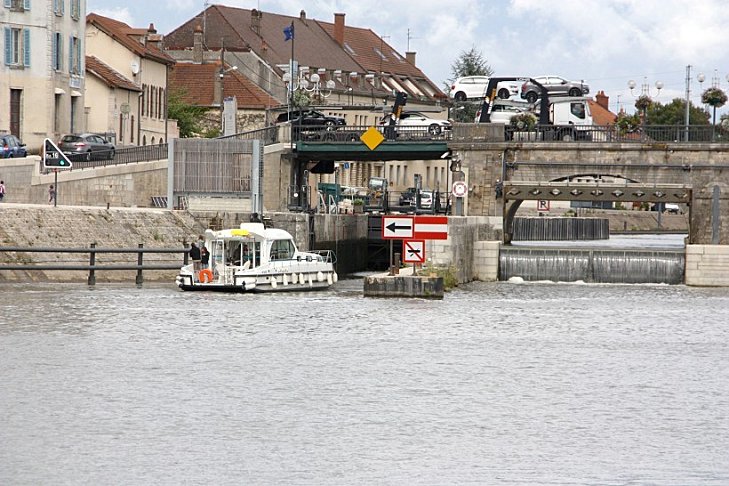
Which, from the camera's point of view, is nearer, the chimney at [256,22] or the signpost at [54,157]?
the signpost at [54,157]

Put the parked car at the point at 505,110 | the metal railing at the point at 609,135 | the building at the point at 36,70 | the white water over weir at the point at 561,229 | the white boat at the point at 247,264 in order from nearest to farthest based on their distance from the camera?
the white boat at the point at 247,264, the metal railing at the point at 609,135, the building at the point at 36,70, the parked car at the point at 505,110, the white water over weir at the point at 561,229

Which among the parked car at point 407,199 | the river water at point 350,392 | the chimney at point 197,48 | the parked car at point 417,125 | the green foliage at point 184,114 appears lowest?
the river water at point 350,392

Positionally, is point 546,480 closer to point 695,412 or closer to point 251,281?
point 695,412

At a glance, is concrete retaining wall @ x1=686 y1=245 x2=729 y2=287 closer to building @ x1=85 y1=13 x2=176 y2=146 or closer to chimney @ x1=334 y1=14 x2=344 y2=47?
building @ x1=85 y1=13 x2=176 y2=146

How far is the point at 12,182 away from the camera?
208ft

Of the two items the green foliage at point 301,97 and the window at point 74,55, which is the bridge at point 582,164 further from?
the green foliage at point 301,97

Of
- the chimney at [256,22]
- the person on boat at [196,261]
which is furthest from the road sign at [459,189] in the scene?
the chimney at [256,22]

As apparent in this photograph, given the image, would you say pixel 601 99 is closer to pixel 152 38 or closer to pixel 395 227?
pixel 152 38

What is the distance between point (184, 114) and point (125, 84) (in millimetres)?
15795

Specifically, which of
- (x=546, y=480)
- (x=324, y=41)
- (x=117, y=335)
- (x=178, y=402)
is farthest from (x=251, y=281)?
(x=324, y=41)

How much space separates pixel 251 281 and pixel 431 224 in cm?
625

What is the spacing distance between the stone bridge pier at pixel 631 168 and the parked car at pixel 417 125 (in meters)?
3.62

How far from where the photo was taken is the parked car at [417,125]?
258 feet

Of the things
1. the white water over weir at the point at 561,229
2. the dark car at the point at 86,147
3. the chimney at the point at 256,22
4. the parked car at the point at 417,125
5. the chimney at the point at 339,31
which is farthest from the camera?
the chimney at the point at 339,31
